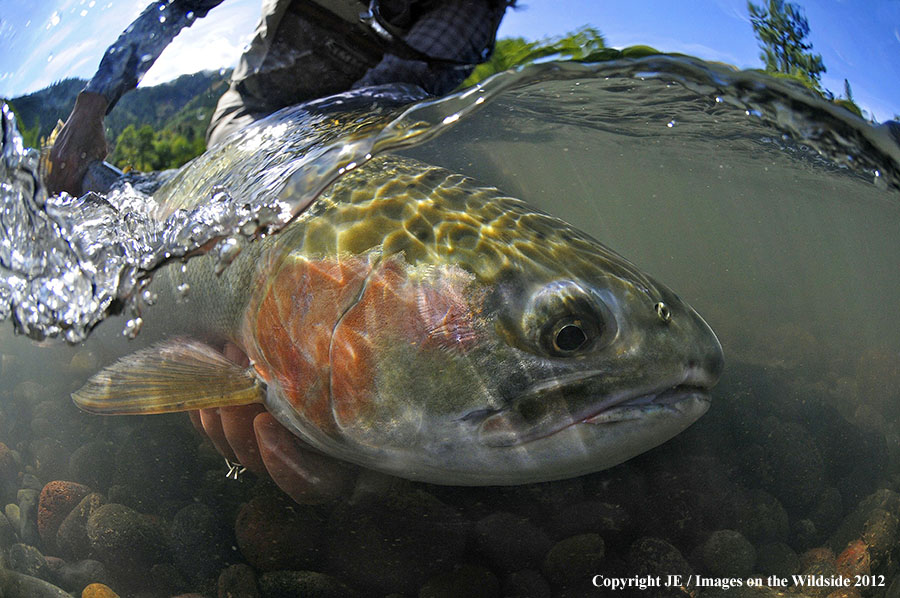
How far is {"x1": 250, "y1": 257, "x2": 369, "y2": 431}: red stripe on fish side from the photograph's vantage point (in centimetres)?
204

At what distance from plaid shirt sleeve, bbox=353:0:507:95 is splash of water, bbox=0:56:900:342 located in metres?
0.09

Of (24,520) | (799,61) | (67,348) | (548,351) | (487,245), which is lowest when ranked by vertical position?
(24,520)

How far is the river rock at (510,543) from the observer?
2.10m

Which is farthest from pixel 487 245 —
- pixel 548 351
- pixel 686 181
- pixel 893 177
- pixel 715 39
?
pixel 686 181

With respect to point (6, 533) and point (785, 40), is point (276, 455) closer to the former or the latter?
point (6, 533)

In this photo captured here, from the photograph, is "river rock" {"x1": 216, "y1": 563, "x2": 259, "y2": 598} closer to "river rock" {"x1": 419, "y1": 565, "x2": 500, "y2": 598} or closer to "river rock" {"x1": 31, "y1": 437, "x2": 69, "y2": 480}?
"river rock" {"x1": 419, "y1": 565, "x2": 500, "y2": 598}

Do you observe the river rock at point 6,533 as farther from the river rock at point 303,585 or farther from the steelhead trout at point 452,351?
the river rock at point 303,585

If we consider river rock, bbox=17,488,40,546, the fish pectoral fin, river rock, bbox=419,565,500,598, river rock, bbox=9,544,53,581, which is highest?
the fish pectoral fin

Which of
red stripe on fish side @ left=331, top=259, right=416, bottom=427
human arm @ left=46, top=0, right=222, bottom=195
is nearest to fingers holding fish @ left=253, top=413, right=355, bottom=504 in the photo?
red stripe on fish side @ left=331, top=259, right=416, bottom=427

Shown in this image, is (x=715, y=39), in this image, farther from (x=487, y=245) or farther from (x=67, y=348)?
(x=67, y=348)

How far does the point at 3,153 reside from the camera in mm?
2729

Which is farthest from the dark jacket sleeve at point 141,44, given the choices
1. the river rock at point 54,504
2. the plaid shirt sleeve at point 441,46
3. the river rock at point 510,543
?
the river rock at point 510,543

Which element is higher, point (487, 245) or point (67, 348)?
point (487, 245)

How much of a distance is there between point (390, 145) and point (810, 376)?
2616 mm
